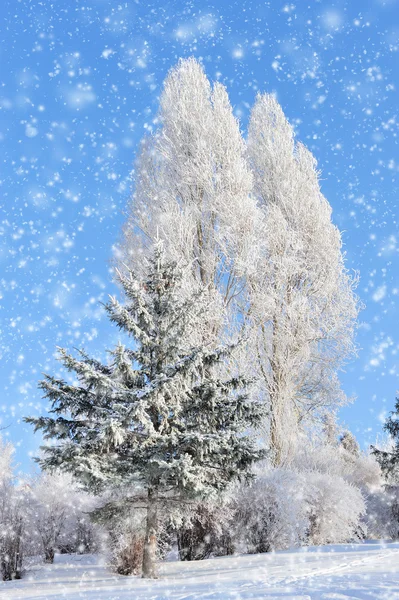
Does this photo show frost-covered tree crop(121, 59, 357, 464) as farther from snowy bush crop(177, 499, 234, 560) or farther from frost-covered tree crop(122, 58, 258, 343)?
snowy bush crop(177, 499, 234, 560)

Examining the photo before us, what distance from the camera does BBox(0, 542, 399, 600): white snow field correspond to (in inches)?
233

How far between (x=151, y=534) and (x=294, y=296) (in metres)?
11.7

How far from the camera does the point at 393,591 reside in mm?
5582

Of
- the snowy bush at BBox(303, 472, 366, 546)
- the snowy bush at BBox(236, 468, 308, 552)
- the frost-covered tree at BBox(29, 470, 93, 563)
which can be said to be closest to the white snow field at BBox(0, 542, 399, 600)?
the snowy bush at BBox(236, 468, 308, 552)

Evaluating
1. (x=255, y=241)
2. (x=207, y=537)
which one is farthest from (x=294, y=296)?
(x=207, y=537)

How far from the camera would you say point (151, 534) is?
386 inches

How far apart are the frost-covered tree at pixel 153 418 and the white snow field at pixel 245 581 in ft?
3.81

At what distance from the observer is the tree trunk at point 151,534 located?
9.58 meters

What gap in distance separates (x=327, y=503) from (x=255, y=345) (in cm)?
574

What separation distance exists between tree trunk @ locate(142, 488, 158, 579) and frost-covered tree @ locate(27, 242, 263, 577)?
2 centimetres

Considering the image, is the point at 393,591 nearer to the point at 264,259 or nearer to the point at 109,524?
the point at 109,524

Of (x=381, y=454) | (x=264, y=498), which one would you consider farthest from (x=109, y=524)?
(x=381, y=454)

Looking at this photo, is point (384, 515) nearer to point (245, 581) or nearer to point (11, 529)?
point (11, 529)

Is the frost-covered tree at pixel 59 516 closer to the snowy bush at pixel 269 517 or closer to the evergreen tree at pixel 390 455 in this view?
the snowy bush at pixel 269 517
